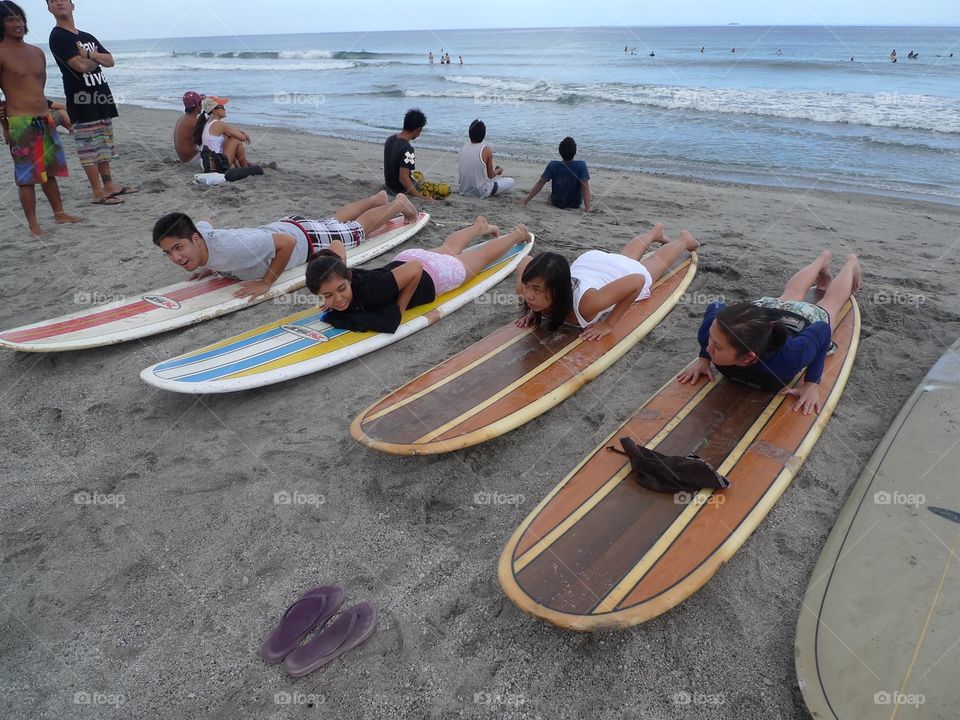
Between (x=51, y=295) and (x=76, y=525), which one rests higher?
(x=51, y=295)

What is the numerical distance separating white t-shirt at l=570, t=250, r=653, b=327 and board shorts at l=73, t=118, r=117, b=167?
5.91 m

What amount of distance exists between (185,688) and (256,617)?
34 centimetres

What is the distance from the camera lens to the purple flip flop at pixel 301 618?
89.4 inches

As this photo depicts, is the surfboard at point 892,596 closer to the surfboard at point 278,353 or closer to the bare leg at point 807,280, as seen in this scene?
the bare leg at point 807,280

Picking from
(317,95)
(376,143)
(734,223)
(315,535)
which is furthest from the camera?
(317,95)

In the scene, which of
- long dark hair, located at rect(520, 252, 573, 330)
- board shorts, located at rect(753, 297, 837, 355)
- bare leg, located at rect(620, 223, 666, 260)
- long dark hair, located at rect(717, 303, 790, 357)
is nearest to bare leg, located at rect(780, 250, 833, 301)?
board shorts, located at rect(753, 297, 837, 355)

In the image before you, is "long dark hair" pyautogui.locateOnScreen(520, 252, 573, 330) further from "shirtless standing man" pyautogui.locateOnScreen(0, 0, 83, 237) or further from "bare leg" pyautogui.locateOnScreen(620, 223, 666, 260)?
"shirtless standing man" pyautogui.locateOnScreen(0, 0, 83, 237)

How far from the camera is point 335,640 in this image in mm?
2291

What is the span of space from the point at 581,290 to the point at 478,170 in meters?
4.53

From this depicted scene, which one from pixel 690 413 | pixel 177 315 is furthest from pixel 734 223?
pixel 177 315

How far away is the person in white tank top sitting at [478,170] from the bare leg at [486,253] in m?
2.60

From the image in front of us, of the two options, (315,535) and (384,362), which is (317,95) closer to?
(384,362)

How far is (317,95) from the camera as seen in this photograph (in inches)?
958

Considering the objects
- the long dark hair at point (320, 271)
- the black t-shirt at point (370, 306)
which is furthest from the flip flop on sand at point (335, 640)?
the black t-shirt at point (370, 306)
